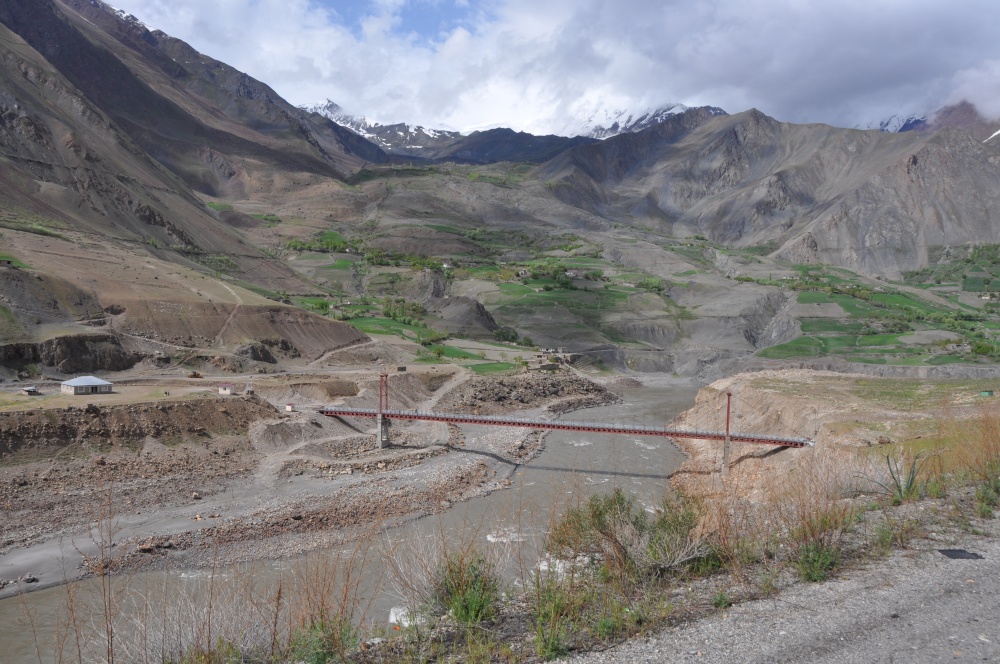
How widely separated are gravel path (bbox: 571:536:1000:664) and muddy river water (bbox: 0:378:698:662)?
240 cm

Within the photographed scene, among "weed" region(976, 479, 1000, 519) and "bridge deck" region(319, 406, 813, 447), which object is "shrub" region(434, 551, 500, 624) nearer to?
"weed" region(976, 479, 1000, 519)

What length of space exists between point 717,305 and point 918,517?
103 meters

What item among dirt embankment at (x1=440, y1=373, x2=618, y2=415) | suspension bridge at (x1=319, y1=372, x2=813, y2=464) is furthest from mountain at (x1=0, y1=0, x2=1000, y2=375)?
dirt embankment at (x1=440, y1=373, x2=618, y2=415)

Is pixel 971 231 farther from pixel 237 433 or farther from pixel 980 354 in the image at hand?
pixel 237 433

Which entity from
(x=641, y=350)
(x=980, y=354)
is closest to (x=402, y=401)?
(x=641, y=350)

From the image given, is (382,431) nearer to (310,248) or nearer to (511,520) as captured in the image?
(511,520)

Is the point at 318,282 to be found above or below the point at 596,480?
above

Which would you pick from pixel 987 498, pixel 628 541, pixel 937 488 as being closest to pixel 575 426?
pixel 937 488

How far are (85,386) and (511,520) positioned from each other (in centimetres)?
2680

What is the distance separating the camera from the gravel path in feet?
26.4

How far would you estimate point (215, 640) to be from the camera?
365 inches

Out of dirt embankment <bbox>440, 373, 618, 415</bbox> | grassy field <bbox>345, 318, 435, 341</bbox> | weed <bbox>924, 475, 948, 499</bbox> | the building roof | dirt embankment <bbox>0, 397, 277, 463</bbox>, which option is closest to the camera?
weed <bbox>924, 475, 948, 499</bbox>

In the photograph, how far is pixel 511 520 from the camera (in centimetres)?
2856

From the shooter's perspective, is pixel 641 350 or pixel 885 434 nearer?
pixel 885 434
